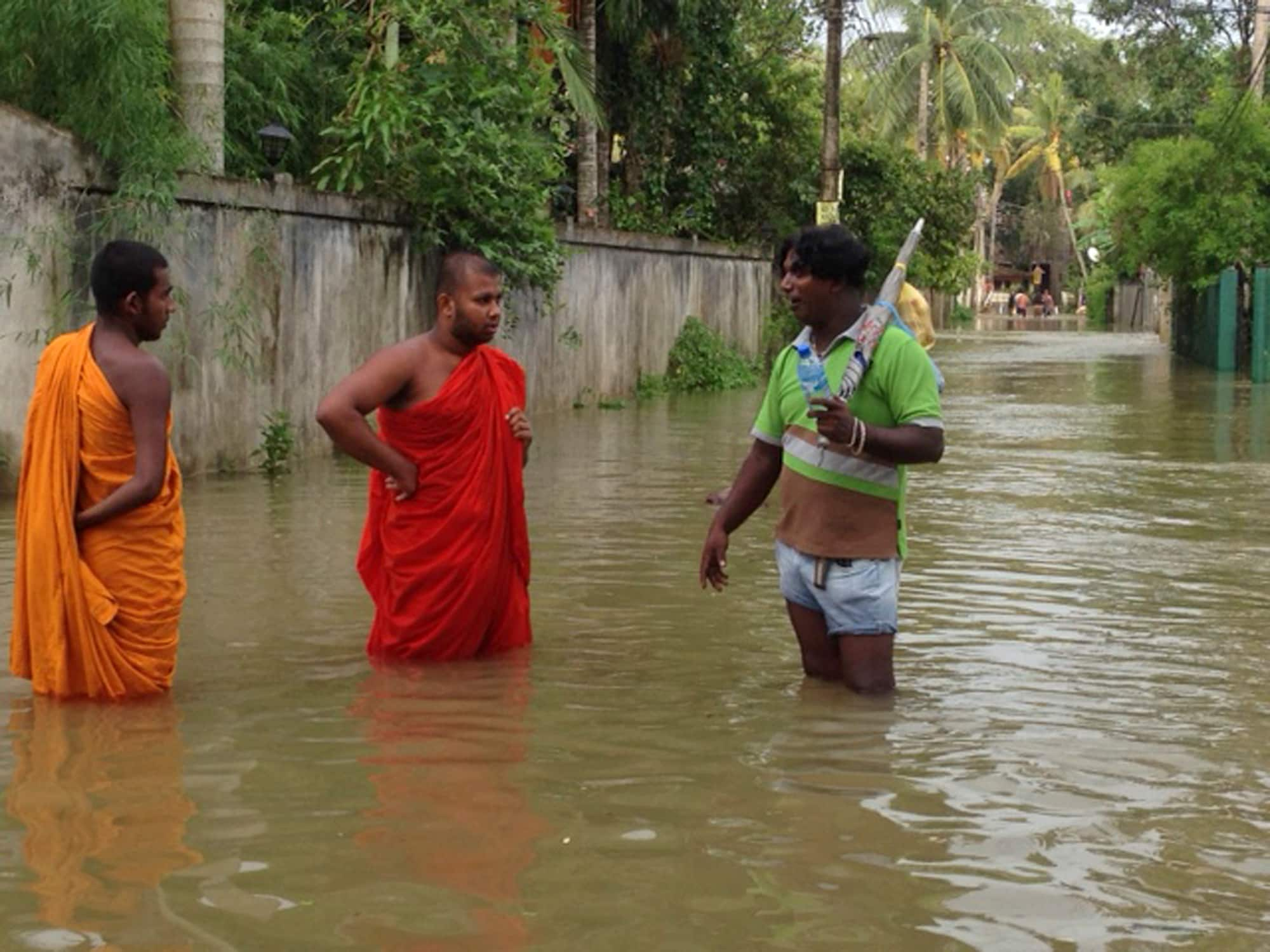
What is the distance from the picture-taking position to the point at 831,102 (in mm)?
27062

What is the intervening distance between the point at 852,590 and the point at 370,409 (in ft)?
5.63

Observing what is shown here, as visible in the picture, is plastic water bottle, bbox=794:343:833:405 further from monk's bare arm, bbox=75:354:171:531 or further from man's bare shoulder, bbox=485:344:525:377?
monk's bare arm, bbox=75:354:171:531

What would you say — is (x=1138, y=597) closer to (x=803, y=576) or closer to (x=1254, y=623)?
(x=1254, y=623)

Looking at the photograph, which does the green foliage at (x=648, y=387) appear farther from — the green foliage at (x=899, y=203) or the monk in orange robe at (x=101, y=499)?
the monk in orange robe at (x=101, y=499)

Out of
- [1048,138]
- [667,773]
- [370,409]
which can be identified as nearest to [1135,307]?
[1048,138]

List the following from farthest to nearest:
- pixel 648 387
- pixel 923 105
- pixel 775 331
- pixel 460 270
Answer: pixel 923 105, pixel 775 331, pixel 648 387, pixel 460 270

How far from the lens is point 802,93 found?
1258 inches

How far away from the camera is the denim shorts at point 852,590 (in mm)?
5738

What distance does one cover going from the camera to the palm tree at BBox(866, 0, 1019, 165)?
51.5 meters

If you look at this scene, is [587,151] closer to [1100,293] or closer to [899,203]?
[899,203]

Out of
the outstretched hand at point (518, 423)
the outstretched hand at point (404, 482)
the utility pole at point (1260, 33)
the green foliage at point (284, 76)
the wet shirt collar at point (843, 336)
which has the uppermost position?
the utility pole at point (1260, 33)

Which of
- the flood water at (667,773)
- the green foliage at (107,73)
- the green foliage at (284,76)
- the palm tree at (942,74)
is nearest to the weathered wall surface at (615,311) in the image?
the green foliage at (284,76)

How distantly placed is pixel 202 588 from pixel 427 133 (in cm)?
744

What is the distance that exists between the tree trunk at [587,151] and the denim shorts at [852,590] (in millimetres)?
17349
